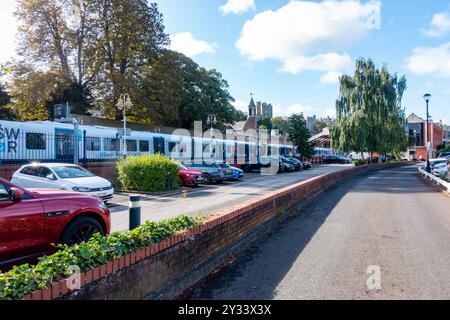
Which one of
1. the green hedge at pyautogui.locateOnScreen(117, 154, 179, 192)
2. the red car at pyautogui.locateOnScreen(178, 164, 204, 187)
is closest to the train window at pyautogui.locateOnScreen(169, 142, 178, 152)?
the red car at pyautogui.locateOnScreen(178, 164, 204, 187)

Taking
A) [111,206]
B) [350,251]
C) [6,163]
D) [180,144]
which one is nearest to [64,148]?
[6,163]

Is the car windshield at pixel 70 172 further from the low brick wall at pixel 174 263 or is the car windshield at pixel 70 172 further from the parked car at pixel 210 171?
the parked car at pixel 210 171

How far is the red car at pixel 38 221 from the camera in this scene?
4309mm

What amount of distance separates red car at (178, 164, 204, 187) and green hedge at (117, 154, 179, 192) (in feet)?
6.47

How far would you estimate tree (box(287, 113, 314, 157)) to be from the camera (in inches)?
1838

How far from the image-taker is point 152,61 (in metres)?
35.9

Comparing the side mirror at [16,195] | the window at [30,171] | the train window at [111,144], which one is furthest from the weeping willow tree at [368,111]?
the side mirror at [16,195]

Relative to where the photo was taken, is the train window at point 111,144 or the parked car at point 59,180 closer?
the parked car at point 59,180

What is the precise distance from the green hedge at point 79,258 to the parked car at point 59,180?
808 centimetres

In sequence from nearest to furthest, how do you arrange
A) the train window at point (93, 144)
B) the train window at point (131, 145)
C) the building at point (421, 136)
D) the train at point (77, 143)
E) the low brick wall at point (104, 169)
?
1. the train at point (77, 143)
2. the low brick wall at point (104, 169)
3. the train window at point (93, 144)
4. the train window at point (131, 145)
5. the building at point (421, 136)

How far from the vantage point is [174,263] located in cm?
420

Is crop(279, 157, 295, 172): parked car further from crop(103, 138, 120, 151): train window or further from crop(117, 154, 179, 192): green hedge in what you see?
crop(117, 154, 179, 192): green hedge

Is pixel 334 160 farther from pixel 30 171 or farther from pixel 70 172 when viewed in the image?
pixel 30 171

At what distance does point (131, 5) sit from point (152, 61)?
18.1 feet
